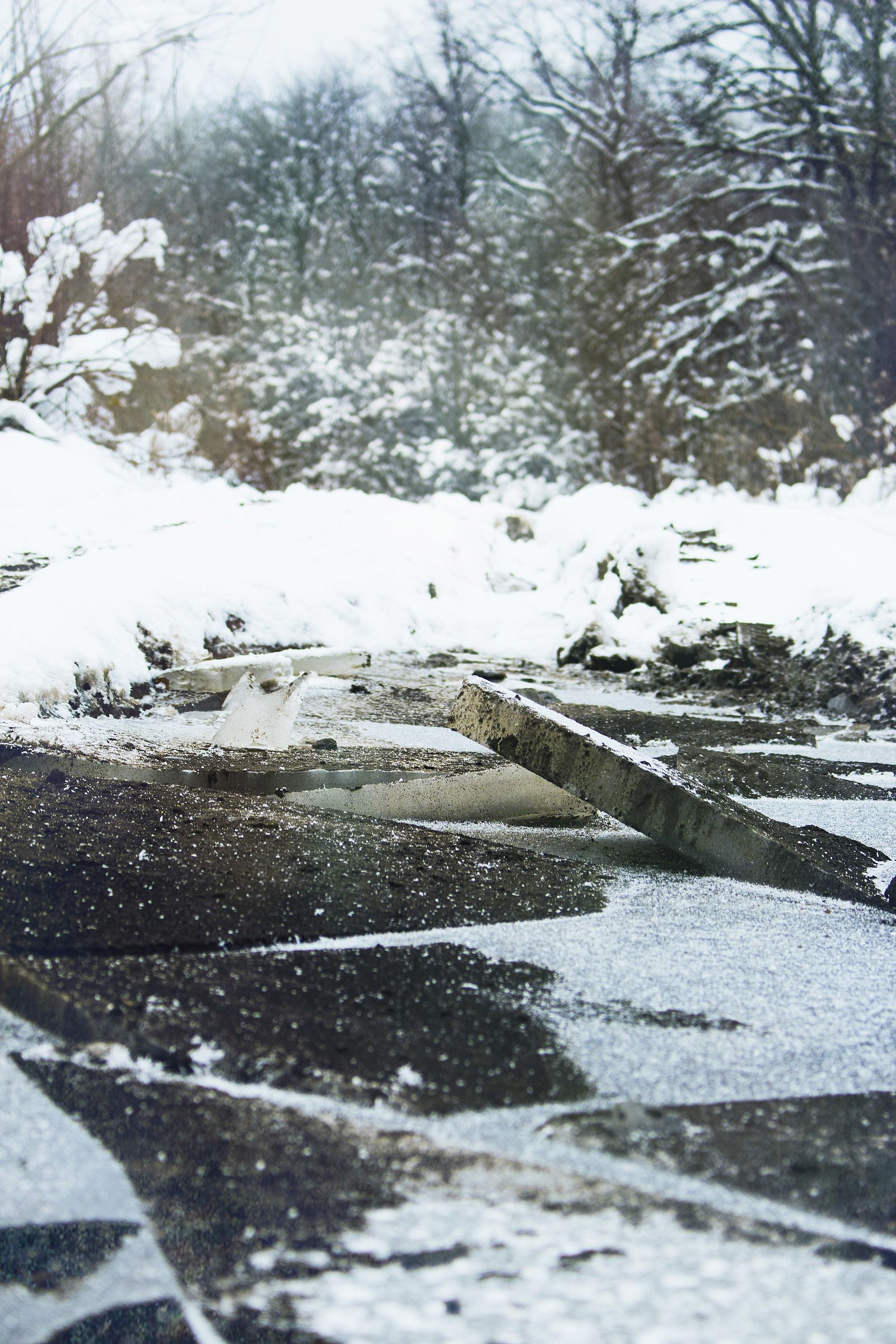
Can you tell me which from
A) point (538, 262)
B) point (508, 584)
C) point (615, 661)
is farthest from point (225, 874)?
point (538, 262)

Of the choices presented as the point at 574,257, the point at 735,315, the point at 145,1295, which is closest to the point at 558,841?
the point at 145,1295

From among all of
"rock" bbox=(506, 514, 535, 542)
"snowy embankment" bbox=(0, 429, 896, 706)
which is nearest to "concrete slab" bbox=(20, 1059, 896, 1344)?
"snowy embankment" bbox=(0, 429, 896, 706)

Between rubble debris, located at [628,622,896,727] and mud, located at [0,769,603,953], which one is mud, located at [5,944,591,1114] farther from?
rubble debris, located at [628,622,896,727]

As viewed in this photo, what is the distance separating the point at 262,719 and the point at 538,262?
10.7m

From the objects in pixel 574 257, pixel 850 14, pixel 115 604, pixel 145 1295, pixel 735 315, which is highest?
pixel 850 14

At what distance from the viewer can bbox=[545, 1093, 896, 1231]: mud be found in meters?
0.93

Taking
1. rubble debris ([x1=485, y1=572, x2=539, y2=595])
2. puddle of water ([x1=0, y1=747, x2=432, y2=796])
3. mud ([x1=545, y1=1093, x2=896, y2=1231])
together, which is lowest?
mud ([x1=545, y1=1093, x2=896, y2=1231])

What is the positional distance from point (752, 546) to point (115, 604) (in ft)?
12.9

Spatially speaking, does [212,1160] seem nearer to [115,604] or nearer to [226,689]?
[226,689]

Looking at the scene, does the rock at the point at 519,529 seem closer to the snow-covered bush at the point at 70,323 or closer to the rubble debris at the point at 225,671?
the snow-covered bush at the point at 70,323

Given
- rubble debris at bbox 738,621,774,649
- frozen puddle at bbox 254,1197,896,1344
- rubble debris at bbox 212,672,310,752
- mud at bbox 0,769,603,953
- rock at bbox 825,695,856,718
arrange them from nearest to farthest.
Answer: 1. frozen puddle at bbox 254,1197,896,1344
2. mud at bbox 0,769,603,953
3. rubble debris at bbox 212,672,310,752
4. rock at bbox 825,695,856,718
5. rubble debris at bbox 738,621,774,649

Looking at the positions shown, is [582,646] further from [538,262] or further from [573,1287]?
[538,262]

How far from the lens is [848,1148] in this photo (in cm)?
101

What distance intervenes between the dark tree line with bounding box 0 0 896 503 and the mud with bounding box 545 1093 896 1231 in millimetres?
7076
